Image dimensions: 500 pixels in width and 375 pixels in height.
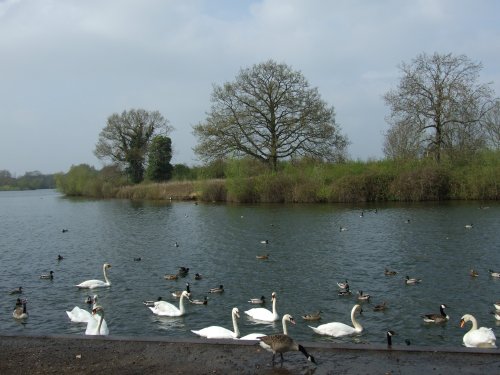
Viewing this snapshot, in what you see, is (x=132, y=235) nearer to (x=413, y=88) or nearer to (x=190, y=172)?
(x=413, y=88)

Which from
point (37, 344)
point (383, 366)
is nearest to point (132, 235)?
point (37, 344)

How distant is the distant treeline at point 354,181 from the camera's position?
43875 millimetres

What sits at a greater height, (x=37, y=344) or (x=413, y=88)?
(x=413, y=88)

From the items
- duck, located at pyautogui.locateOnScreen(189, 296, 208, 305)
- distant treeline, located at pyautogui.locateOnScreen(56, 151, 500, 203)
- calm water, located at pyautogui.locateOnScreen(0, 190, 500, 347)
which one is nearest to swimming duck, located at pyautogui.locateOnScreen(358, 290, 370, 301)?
calm water, located at pyautogui.locateOnScreen(0, 190, 500, 347)

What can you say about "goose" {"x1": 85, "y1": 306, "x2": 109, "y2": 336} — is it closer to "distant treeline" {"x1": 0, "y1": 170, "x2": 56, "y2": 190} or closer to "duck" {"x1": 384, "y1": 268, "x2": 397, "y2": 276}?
"duck" {"x1": 384, "y1": 268, "x2": 397, "y2": 276}

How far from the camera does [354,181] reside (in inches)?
1820

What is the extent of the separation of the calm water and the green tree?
3489cm

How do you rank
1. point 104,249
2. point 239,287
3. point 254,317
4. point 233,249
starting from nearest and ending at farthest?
1. point 254,317
2. point 239,287
3. point 233,249
4. point 104,249

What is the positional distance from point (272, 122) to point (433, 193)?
16376 millimetres

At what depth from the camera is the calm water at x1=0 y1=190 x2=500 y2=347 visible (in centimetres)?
1312

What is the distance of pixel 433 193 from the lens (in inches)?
1756

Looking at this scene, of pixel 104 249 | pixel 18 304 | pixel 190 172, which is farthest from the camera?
pixel 190 172

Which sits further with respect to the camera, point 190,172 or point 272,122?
point 190,172

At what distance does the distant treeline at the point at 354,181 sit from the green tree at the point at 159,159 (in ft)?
48.2
